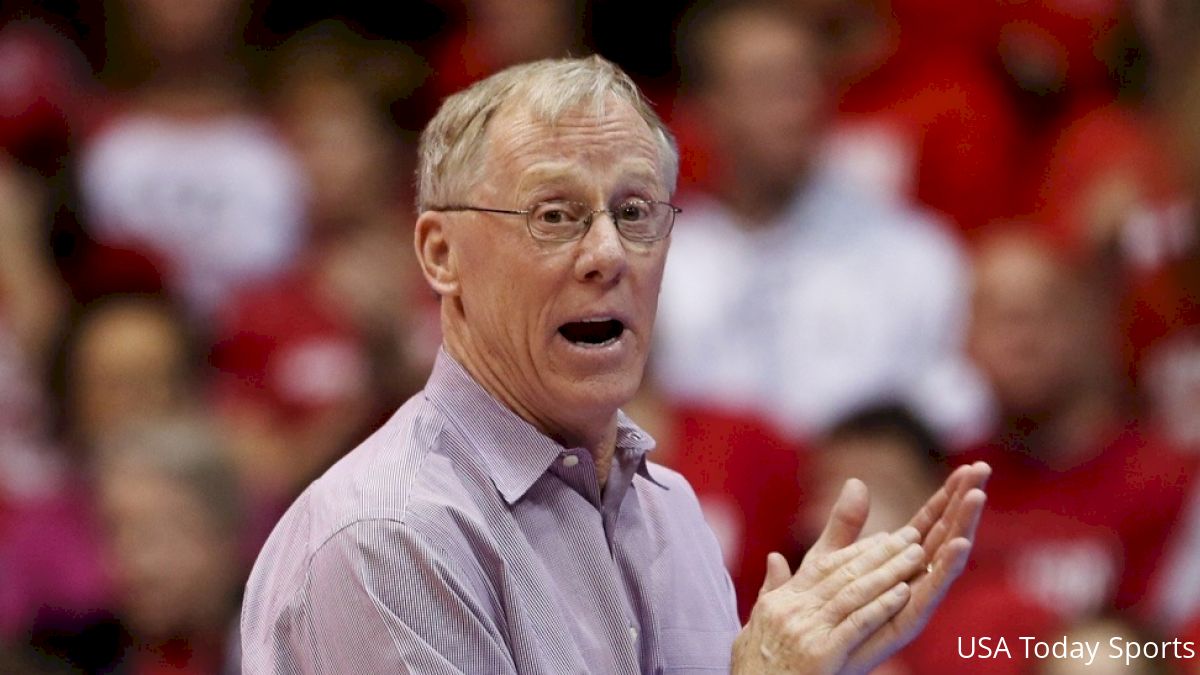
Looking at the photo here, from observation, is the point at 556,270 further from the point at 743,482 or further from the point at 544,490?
the point at 743,482

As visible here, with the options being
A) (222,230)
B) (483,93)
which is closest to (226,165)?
(222,230)

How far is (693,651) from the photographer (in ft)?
7.29

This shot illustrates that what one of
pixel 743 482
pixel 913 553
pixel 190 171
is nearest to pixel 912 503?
pixel 743 482

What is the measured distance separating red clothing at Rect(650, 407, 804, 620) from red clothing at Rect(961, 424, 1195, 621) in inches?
17.9

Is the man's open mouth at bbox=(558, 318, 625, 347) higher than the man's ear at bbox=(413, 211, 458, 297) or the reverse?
the reverse

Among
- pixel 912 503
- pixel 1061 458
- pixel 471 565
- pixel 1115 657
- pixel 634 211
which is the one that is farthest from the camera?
pixel 1061 458

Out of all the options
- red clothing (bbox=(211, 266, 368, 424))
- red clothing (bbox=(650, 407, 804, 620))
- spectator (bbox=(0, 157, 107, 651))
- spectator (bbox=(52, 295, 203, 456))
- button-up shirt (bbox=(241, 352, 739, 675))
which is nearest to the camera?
button-up shirt (bbox=(241, 352, 739, 675))

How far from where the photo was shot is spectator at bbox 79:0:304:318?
17.4ft

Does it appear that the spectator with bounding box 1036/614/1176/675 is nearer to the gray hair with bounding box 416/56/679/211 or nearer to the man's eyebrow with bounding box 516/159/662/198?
the gray hair with bounding box 416/56/679/211

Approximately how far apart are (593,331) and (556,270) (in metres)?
0.12

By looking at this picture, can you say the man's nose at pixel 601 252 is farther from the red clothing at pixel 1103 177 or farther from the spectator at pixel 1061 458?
the red clothing at pixel 1103 177

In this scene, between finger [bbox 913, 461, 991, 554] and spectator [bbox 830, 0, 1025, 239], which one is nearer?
finger [bbox 913, 461, 991, 554]

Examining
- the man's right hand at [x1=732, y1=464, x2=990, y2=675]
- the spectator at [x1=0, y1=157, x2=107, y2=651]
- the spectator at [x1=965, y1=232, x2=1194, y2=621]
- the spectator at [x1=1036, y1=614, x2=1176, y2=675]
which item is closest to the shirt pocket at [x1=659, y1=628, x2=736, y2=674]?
the man's right hand at [x1=732, y1=464, x2=990, y2=675]

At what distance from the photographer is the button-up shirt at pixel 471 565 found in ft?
6.12
